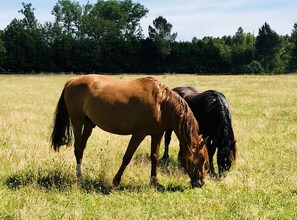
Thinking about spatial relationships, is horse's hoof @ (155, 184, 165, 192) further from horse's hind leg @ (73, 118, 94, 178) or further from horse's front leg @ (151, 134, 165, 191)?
horse's hind leg @ (73, 118, 94, 178)

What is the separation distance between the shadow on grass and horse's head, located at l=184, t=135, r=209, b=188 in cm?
34

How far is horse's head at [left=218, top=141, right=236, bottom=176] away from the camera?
21.7ft

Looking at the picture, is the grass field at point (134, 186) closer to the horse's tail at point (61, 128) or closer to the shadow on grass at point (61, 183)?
the shadow on grass at point (61, 183)

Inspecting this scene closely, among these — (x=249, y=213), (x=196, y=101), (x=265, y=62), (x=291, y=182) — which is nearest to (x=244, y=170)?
A: (x=291, y=182)

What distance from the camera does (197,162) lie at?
5.90 meters

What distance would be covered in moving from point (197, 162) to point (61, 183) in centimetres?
240

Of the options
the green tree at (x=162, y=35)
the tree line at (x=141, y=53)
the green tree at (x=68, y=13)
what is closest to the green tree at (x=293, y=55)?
the tree line at (x=141, y=53)

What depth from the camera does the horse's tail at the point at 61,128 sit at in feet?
22.8

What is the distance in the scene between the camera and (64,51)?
59.1 m

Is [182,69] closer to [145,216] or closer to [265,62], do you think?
[265,62]

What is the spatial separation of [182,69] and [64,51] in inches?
803

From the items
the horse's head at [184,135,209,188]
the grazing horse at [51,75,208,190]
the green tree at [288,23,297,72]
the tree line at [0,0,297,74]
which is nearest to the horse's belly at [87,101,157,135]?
the grazing horse at [51,75,208,190]

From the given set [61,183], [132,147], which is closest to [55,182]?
[61,183]

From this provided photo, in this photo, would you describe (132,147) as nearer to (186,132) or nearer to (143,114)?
(143,114)
